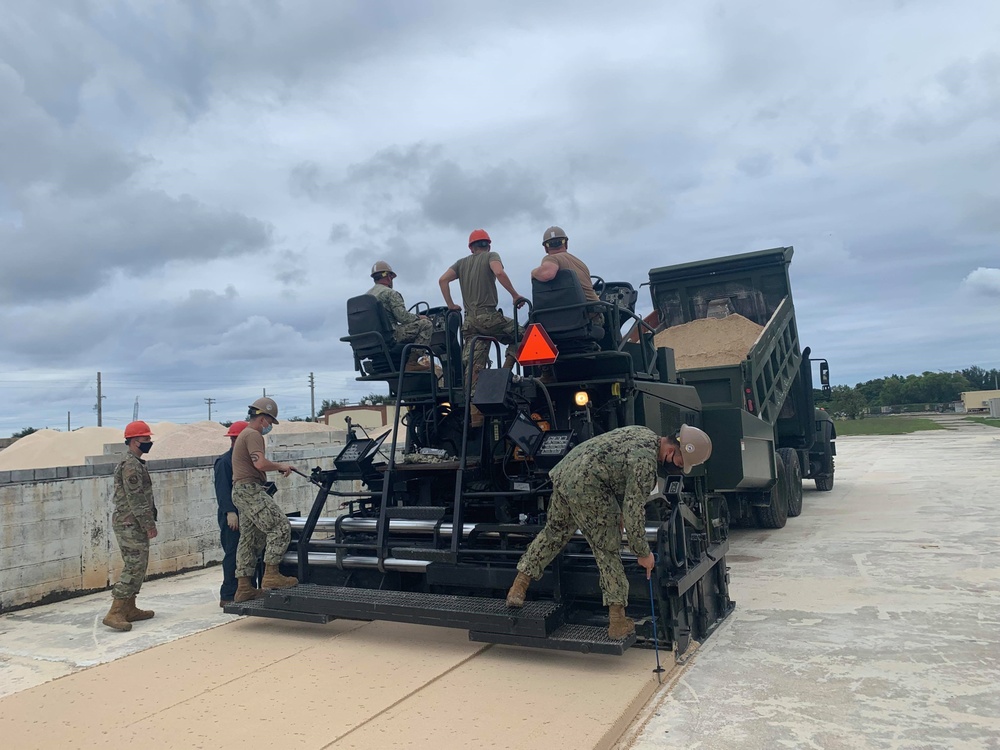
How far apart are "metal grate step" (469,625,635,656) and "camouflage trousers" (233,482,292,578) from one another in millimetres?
1930

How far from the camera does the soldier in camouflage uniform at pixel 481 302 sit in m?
6.02

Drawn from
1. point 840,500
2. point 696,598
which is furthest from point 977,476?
point 696,598

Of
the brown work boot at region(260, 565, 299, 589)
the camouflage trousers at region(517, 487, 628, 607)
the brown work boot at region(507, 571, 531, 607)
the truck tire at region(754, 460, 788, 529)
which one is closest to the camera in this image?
the camouflage trousers at region(517, 487, 628, 607)

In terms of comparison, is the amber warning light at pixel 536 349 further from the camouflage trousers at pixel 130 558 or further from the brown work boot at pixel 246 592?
the camouflage trousers at pixel 130 558

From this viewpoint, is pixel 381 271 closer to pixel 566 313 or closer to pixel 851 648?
pixel 566 313

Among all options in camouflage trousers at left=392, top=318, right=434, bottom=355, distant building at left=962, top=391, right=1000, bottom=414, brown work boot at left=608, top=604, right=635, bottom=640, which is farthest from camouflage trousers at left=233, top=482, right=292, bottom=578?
distant building at left=962, top=391, right=1000, bottom=414

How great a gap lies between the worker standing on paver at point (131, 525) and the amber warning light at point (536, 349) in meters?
3.09

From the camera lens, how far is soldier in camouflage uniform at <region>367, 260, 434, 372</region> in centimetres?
612

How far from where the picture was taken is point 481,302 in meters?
6.09

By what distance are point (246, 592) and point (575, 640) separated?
2.83m

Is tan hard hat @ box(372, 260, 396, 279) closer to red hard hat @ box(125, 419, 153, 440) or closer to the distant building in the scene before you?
red hard hat @ box(125, 419, 153, 440)

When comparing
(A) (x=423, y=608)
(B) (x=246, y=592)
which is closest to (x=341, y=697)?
(A) (x=423, y=608)

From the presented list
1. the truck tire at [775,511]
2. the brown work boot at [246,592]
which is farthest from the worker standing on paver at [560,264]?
the truck tire at [775,511]

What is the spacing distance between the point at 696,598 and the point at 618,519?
3.27 ft
